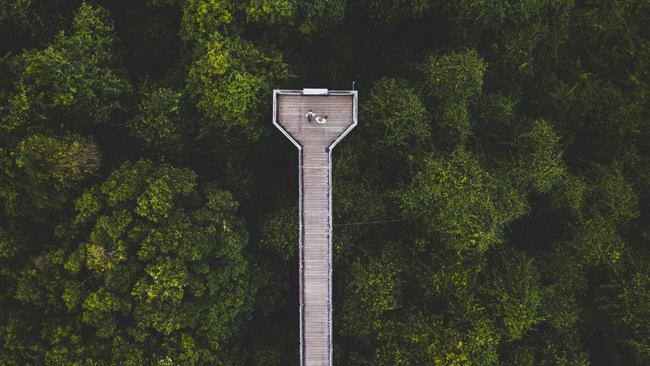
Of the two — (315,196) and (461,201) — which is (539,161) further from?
(315,196)

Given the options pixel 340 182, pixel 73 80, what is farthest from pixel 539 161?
pixel 73 80

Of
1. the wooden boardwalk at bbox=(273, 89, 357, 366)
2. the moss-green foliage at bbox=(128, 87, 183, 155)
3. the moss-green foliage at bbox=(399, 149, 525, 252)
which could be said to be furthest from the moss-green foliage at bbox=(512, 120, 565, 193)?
the moss-green foliage at bbox=(128, 87, 183, 155)

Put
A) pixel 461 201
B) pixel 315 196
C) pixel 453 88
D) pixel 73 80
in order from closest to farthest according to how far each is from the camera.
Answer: pixel 73 80 < pixel 461 201 < pixel 453 88 < pixel 315 196

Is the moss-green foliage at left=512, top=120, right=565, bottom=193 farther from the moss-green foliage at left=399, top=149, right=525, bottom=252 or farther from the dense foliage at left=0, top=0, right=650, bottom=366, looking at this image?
the moss-green foliage at left=399, top=149, right=525, bottom=252

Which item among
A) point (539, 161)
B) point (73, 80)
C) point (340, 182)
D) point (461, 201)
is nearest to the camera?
point (73, 80)

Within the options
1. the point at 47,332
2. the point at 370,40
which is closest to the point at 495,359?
the point at 370,40

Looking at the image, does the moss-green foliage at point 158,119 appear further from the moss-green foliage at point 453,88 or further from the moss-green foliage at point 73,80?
the moss-green foliage at point 453,88

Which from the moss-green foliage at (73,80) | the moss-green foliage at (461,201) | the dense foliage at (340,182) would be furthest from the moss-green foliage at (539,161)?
the moss-green foliage at (73,80)

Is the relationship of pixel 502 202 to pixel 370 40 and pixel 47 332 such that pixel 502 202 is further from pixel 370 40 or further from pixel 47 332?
pixel 47 332
